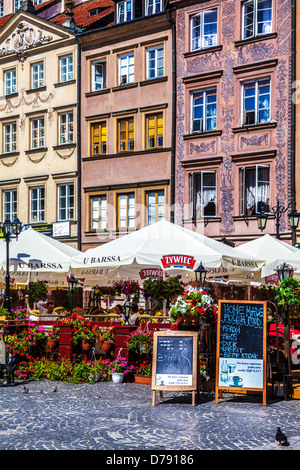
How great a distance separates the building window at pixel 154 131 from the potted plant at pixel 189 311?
1674 centimetres

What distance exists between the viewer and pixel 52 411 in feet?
33.1

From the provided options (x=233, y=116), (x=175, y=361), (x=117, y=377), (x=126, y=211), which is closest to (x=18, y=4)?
(x=126, y=211)

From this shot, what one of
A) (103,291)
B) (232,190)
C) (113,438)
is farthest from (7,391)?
(232,190)

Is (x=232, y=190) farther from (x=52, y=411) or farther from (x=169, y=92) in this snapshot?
(x=52, y=411)

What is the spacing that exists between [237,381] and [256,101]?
16278 millimetres

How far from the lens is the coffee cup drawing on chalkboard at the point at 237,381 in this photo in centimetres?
1080

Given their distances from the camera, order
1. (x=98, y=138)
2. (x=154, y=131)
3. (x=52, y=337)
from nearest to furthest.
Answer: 1. (x=52, y=337)
2. (x=154, y=131)
3. (x=98, y=138)

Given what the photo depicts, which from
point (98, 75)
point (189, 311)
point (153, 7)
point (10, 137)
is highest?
point (153, 7)

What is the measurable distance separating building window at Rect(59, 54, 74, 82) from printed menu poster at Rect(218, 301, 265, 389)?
22.1 meters

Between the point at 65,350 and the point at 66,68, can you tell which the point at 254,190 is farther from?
the point at 65,350

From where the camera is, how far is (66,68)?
31.5 m

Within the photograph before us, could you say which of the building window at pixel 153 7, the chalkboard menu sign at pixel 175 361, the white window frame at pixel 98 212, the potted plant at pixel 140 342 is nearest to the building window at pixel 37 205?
the white window frame at pixel 98 212

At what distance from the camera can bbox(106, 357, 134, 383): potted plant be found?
43.5 feet

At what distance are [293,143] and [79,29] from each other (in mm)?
12233
